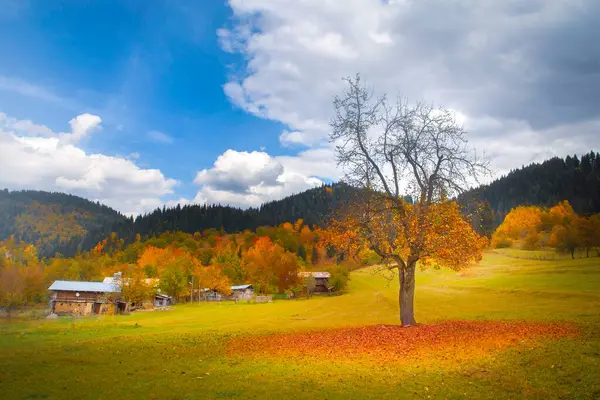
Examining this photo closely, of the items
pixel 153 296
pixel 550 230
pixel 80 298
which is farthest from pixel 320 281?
pixel 550 230

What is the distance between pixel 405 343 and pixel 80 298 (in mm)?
92138

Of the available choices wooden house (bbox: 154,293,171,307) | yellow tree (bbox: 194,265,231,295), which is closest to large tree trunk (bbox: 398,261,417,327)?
yellow tree (bbox: 194,265,231,295)

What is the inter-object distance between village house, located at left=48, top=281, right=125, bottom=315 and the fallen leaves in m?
74.2

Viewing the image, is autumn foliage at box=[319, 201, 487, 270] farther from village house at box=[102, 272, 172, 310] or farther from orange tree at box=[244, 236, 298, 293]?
orange tree at box=[244, 236, 298, 293]

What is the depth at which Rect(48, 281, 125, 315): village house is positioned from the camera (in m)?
88.9

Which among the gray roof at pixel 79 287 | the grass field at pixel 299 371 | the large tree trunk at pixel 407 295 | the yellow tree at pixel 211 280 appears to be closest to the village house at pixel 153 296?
the gray roof at pixel 79 287

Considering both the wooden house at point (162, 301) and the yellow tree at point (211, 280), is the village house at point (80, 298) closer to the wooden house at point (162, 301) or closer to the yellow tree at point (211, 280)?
the wooden house at point (162, 301)

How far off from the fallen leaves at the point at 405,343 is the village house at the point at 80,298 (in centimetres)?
7419

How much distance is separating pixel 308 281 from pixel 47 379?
9964 cm

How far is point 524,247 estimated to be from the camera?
141 m

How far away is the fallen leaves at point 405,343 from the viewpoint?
19391 mm

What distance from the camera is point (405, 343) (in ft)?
71.9

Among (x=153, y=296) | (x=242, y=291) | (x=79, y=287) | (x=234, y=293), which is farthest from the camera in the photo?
(x=234, y=293)

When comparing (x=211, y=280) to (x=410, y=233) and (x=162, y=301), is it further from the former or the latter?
(x=410, y=233)
